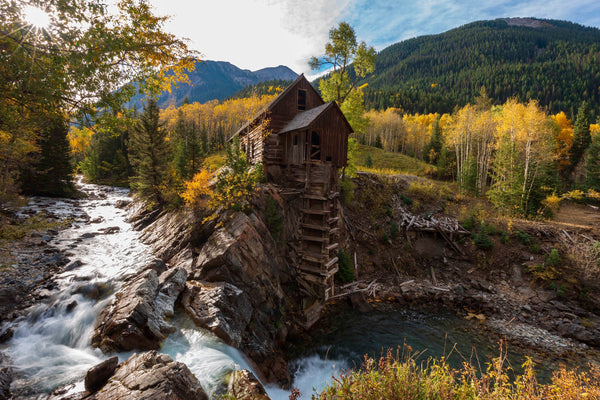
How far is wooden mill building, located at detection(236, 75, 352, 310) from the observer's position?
1617cm

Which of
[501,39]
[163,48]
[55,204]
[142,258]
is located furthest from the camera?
[501,39]

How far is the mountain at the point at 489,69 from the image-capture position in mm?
97312

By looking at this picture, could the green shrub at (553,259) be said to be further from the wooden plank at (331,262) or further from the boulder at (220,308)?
the boulder at (220,308)

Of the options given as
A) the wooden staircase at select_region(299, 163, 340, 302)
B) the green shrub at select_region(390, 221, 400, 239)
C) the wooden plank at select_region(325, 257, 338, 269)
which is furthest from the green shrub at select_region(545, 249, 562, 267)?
the wooden plank at select_region(325, 257, 338, 269)

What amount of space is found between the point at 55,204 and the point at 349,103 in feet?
102

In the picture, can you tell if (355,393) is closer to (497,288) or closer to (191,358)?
(191,358)

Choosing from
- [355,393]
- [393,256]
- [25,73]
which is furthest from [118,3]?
[393,256]

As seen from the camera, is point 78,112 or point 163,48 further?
point 163,48

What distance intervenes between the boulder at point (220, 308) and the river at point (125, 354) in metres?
0.38

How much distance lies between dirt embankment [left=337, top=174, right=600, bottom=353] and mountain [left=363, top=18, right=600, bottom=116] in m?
77.3

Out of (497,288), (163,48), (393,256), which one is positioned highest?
(163,48)

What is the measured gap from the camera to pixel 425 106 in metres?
92.6

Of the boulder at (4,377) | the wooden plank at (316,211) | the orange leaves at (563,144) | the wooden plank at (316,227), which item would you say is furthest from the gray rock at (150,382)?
the orange leaves at (563,144)

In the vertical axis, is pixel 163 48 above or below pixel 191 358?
above
